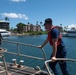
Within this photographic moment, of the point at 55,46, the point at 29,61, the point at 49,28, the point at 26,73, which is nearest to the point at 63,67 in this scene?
the point at 55,46

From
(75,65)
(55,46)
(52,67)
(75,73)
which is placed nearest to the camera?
(55,46)

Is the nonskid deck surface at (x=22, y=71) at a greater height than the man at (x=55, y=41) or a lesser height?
lesser

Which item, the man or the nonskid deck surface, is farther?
the nonskid deck surface

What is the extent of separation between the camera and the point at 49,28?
618cm

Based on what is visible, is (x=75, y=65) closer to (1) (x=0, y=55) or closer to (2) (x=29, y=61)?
(2) (x=29, y=61)

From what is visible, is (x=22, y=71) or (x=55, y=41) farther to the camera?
(x=22, y=71)

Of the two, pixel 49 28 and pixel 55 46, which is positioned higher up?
pixel 49 28

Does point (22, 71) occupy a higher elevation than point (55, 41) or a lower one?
lower

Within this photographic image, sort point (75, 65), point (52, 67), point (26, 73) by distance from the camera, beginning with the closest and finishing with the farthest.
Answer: point (52, 67) → point (26, 73) → point (75, 65)

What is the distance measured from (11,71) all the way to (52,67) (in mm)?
3101

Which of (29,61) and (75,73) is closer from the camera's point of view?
(75,73)

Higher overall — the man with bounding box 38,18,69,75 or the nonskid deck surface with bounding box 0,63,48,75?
the man with bounding box 38,18,69,75

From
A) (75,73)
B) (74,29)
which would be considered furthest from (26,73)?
(74,29)

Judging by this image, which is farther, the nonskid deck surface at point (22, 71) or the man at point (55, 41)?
the nonskid deck surface at point (22, 71)
